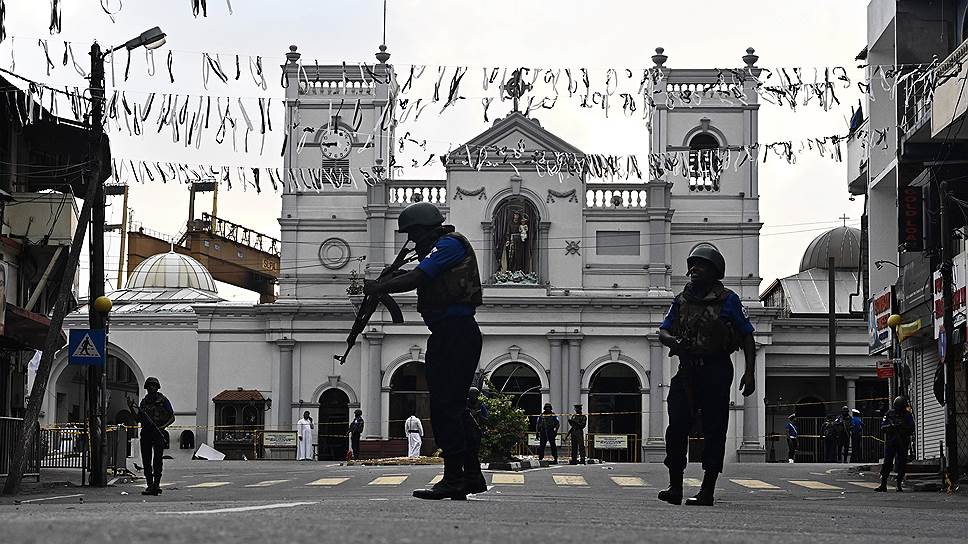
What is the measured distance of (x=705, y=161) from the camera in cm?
5984

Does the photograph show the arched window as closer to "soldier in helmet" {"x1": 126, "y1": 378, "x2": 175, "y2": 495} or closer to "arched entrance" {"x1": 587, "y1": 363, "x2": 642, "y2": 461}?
"arched entrance" {"x1": 587, "y1": 363, "x2": 642, "y2": 461}

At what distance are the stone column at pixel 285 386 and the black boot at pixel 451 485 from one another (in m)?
48.6

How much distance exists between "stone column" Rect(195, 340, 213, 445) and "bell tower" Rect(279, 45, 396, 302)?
3.69 meters

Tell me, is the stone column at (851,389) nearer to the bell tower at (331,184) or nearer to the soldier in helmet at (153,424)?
the bell tower at (331,184)

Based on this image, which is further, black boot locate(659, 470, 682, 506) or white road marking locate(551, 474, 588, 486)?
white road marking locate(551, 474, 588, 486)

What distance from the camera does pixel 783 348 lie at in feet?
202

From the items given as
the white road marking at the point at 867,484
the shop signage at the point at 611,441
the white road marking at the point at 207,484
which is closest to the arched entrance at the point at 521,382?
the shop signage at the point at 611,441

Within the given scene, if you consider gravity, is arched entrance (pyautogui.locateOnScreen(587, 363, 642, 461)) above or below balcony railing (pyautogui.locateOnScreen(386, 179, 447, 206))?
below

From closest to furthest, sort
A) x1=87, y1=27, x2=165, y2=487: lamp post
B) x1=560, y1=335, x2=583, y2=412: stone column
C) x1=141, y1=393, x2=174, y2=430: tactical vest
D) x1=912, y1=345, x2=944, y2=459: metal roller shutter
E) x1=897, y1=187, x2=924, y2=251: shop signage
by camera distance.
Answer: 1. x1=141, y1=393, x2=174, y2=430: tactical vest
2. x1=87, y1=27, x2=165, y2=487: lamp post
3. x1=897, y1=187, x2=924, y2=251: shop signage
4. x1=912, y1=345, x2=944, y2=459: metal roller shutter
5. x1=560, y1=335, x2=583, y2=412: stone column

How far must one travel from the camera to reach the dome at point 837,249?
7319cm

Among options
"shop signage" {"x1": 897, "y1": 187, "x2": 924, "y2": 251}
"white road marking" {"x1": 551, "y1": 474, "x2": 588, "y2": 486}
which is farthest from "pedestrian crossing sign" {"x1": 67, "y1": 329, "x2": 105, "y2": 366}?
"shop signage" {"x1": 897, "y1": 187, "x2": 924, "y2": 251}

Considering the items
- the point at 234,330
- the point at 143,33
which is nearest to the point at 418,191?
the point at 234,330

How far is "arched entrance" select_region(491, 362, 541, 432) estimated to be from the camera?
58688mm

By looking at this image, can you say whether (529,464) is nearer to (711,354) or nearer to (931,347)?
(931,347)
